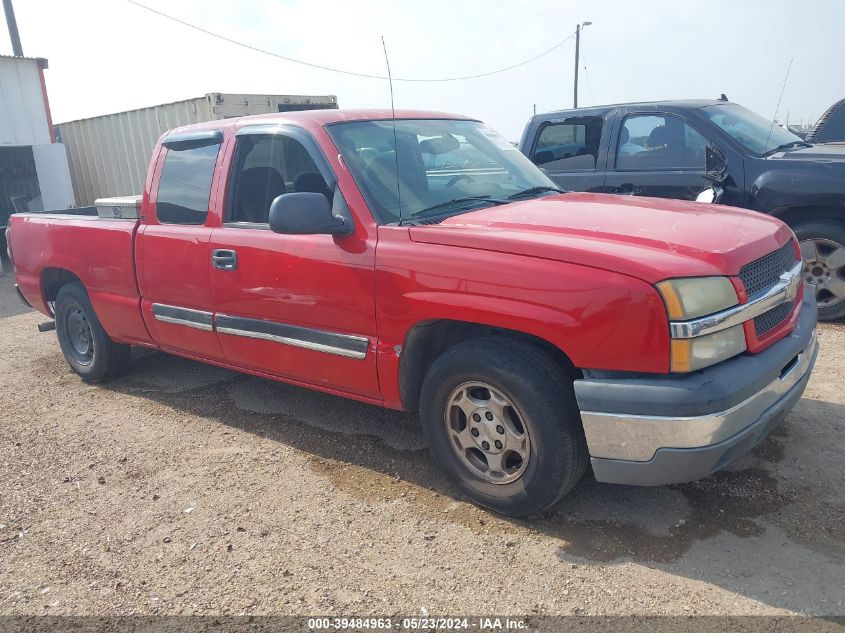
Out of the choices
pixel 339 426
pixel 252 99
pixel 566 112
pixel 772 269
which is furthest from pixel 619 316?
pixel 252 99

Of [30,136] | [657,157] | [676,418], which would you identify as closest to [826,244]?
[657,157]

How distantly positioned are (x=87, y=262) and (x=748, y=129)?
5602 mm

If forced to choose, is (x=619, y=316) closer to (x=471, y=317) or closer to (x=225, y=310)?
(x=471, y=317)

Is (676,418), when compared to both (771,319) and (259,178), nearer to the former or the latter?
(771,319)

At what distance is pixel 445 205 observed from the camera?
3.56m

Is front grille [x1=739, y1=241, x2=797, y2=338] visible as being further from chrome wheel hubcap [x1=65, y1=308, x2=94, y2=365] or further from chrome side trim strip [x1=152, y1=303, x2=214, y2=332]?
chrome wheel hubcap [x1=65, y1=308, x2=94, y2=365]

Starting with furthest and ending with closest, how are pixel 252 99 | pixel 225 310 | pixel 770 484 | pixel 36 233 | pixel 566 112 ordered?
pixel 252 99 < pixel 566 112 < pixel 36 233 < pixel 225 310 < pixel 770 484

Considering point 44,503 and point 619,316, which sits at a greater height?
point 619,316

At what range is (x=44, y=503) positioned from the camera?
358 centimetres

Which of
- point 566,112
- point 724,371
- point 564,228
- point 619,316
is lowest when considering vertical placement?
point 724,371

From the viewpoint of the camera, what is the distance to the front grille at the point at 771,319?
2.87 meters

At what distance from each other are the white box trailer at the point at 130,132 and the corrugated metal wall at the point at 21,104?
0.91 metres

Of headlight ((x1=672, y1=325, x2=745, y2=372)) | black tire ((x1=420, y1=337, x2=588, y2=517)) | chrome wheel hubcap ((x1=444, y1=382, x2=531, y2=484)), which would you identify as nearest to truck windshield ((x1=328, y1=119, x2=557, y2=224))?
black tire ((x1=420, y1=337, x2=588, y2=517))

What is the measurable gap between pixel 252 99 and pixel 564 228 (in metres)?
9.93
